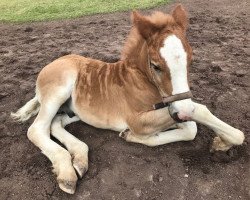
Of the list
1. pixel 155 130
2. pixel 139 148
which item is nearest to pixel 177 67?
pixel 155 130

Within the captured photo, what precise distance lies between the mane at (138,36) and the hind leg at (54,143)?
93cm

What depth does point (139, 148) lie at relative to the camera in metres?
4.16

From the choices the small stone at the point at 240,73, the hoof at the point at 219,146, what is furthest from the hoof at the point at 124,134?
the small stone at the point at 240,73

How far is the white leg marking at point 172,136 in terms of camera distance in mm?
4125

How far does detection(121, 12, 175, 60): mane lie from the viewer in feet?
11.7

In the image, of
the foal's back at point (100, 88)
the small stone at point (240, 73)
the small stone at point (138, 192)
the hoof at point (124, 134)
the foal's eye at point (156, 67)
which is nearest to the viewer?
the foal's eye at point (156, 67)

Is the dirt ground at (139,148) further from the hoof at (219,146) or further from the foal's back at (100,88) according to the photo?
the foal's back at (100,88)

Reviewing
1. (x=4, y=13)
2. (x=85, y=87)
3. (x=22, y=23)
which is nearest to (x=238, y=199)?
(x=85, y=87)

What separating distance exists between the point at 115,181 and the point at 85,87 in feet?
4.18

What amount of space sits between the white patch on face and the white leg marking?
2.84 feet

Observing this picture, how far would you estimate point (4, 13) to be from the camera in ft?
32.9

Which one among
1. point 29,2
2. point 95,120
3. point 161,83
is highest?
point 161,83

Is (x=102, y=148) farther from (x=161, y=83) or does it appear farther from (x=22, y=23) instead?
(x=22, y=23)

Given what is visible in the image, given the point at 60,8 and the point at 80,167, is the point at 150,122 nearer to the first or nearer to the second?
the point at 80,167
